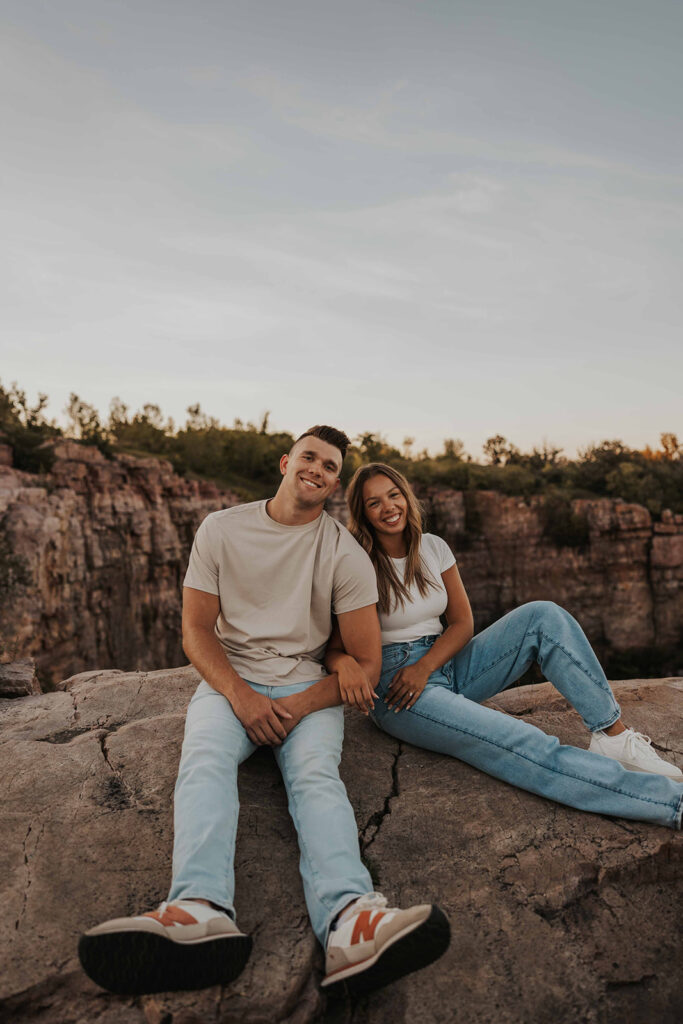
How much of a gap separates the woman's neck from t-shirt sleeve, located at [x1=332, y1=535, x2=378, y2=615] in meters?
0.37

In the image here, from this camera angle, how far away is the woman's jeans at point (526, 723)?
90.9 inches

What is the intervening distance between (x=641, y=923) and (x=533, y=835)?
409 millimetres

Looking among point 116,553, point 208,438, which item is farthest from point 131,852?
point 208,438

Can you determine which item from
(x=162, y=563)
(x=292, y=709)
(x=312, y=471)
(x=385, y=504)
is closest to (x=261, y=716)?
(x=292, y=709)

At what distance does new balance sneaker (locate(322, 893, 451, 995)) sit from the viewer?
163 cm

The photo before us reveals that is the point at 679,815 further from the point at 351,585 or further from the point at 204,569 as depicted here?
the point at 204,569

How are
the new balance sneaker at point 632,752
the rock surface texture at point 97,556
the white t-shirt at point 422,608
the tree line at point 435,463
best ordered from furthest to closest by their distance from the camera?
the tree line at point 435,463
the rock surface texture at point 97,556
the white t-shirt at point 422,608
the new balance sneaker at point 632,752

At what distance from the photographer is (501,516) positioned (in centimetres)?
2527

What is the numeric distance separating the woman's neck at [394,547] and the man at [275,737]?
12.7 inches

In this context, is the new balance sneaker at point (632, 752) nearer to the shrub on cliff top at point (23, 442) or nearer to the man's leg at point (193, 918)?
the man's leg at point (193, 918)

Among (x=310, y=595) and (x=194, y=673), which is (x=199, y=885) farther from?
(x=194, y=673)

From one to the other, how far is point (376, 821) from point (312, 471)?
4.41ft

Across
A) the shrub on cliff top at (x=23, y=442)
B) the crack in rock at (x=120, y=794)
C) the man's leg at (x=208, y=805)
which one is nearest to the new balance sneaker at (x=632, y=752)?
the man's leg at (x=208, y=805)

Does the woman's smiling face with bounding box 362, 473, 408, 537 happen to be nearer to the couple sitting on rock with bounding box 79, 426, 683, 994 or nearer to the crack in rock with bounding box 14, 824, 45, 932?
the couple sitting on rock with bounding box 79, 426, 683, 994
